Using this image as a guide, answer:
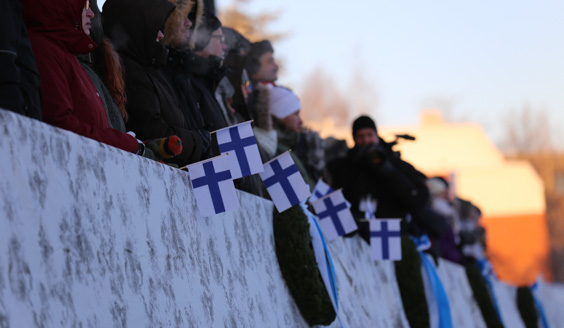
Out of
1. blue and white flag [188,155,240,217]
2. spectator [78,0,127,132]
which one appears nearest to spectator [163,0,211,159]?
spectator [78,0,127,132]

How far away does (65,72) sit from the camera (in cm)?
439

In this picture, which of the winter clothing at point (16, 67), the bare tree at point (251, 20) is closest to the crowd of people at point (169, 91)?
the winter clothing at point (16, 67)

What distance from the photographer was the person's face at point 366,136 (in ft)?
32.2

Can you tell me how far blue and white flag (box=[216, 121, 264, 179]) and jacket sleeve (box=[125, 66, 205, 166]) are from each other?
0.67m

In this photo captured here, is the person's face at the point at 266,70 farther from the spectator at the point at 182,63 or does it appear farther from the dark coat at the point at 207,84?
the spectator at the point at 182,63

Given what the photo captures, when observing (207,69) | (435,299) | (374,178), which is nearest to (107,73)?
(207,69)

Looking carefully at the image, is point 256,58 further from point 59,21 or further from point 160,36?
point 59,21

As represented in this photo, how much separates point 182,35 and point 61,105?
219cm

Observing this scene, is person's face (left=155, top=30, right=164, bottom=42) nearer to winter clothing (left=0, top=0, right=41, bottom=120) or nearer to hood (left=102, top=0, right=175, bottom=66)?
hood (left=102, top=0, right=175, bottom=66)

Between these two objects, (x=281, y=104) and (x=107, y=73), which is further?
(x=281, y=104)

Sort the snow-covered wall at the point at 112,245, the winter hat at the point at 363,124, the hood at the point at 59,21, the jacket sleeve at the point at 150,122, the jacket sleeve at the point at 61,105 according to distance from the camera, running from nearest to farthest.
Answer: the snow-covered wall at the point at 112,245 < the jacket sleeve at the point at 61,105 < the hood at the point at 59,21 < the jacket sleeve at the point at 150,122 < the winter hat at the point at 363,124

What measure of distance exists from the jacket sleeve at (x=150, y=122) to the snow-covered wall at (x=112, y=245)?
1.11ft

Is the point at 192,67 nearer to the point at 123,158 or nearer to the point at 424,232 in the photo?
the point at 123,158

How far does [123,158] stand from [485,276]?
14.6 meters
